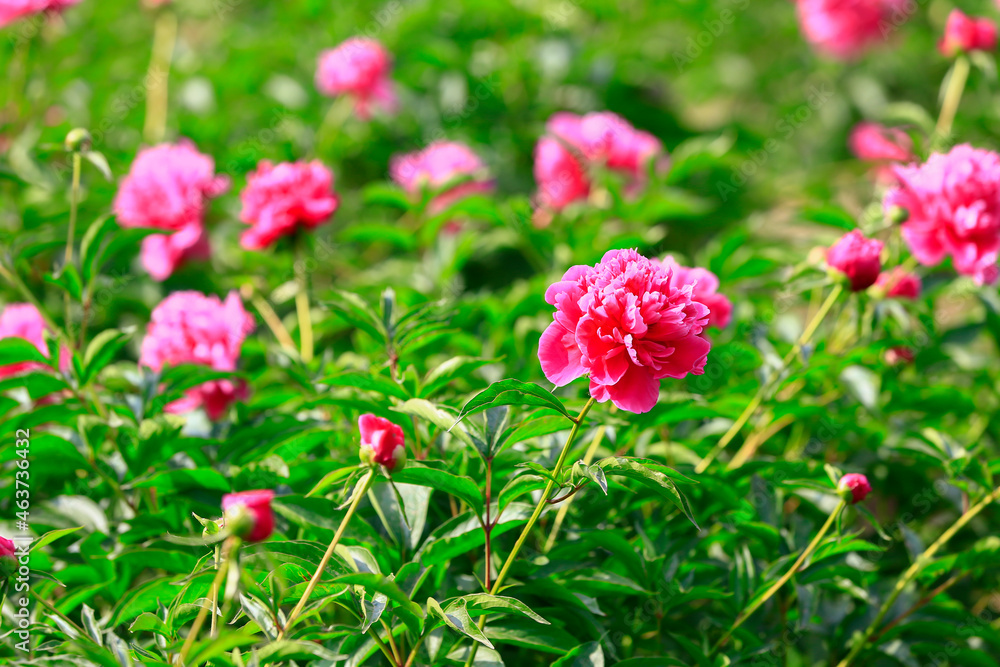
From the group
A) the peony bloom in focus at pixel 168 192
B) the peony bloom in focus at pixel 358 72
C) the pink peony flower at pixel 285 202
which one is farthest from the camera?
the peony bloom in focus at pixel 358 72

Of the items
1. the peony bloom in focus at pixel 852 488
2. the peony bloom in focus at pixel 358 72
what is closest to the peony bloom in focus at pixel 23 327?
the peony bloom in focus at pixel 358 72

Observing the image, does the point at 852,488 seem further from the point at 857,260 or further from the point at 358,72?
the point at 358,72

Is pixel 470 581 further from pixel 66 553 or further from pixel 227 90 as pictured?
pixel 227 90

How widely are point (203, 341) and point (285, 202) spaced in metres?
0.33

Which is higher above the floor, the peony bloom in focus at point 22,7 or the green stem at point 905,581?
the peony bloom in focus at point 22,7

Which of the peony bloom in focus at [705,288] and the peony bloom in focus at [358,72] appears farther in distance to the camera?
the peony bloom in focus at [358,72]

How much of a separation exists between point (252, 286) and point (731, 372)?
106cm

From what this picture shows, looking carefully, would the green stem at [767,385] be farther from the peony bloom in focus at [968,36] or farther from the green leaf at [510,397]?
the peony bloom in focus at [968,36]

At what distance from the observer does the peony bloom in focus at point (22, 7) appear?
2373 mm

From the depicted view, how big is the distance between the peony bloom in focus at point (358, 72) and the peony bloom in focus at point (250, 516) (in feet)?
6.41

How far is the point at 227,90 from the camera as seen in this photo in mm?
3131

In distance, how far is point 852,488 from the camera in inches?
47.6

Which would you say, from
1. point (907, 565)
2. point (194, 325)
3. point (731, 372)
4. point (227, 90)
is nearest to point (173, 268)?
point (194, 325)

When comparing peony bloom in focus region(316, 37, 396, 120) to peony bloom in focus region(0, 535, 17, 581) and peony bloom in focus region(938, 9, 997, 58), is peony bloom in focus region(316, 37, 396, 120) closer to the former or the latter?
peony bloom in focus region(938, 9, 997, 58)
